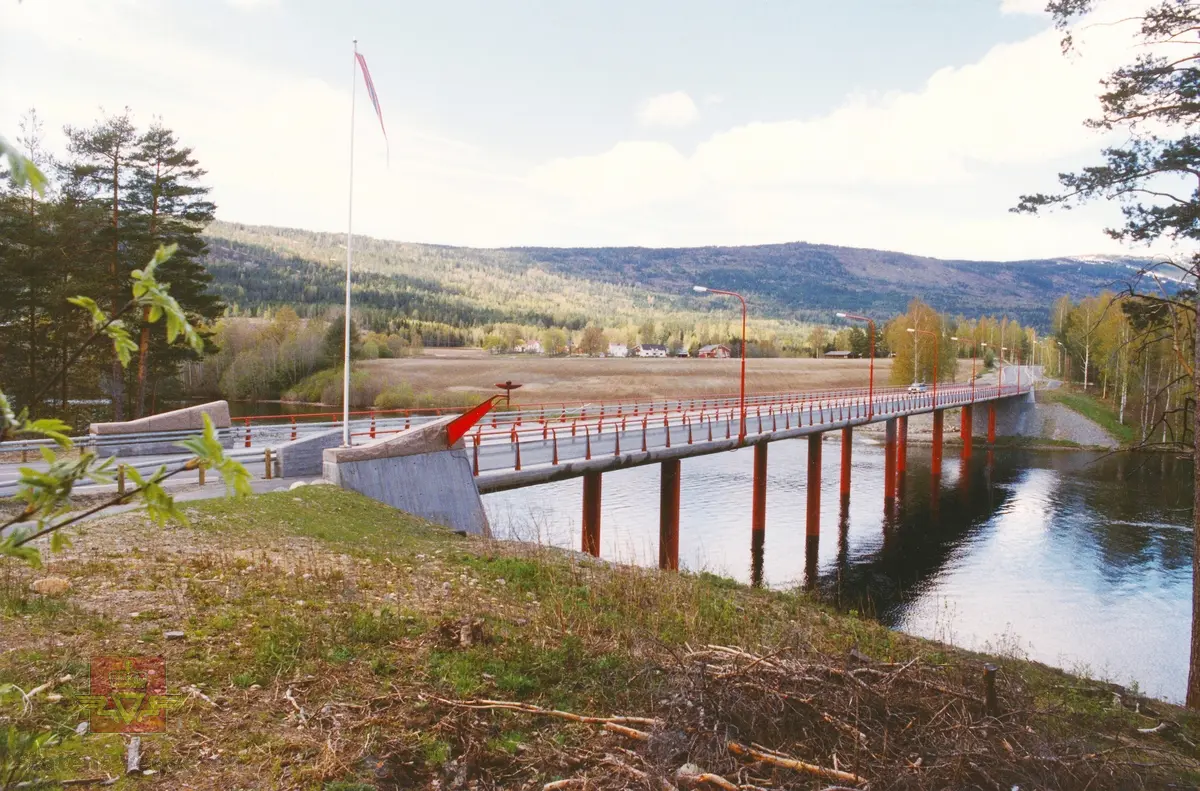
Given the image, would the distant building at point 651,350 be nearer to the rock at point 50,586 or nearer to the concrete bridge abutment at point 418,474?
the concrete bridge abutment at point 418,474

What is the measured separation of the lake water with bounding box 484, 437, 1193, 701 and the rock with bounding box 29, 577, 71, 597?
26.9 ft

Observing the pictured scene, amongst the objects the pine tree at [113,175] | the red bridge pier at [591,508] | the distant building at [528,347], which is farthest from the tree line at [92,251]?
the distant building at [528,347]

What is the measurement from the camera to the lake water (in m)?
21.0

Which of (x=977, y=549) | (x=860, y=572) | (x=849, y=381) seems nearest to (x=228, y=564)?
(x=860, y=572)

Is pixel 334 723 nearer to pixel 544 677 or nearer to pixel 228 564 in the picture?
pixel 544 677

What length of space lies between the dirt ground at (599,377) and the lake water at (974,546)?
116 feet

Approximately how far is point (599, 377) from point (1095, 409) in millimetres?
49554

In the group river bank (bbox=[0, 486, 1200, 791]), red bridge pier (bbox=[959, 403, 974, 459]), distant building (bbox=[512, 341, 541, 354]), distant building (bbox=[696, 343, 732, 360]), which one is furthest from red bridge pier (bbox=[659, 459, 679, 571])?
distant building (bbox=[696, 343, 732, 360])

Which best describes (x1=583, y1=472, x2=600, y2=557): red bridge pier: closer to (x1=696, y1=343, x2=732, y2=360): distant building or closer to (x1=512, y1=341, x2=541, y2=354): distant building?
(x1=512, y1=341, x2=541, y2=354): distant building

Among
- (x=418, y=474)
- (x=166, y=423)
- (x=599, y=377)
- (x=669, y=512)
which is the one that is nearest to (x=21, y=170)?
(x=418, y=474)

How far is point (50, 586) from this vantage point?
8805 millimetres

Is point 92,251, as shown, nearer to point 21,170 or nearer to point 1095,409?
point 21,170

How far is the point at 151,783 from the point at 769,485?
41.2 metres

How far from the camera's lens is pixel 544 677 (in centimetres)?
755
